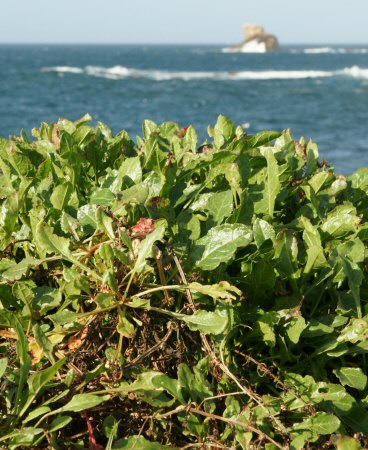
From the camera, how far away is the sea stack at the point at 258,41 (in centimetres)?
10819

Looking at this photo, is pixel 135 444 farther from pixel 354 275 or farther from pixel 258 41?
pixel 258 41

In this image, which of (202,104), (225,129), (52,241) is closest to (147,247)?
(52,241)

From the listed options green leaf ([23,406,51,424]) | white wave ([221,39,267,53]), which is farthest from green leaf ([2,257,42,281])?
white wave ([221,39,267,53])

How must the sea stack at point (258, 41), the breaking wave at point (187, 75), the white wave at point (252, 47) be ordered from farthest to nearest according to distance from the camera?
the white wave at point (252, 47) → the sea stack at point (258, 41) → the breaking wave at point (187, 75)

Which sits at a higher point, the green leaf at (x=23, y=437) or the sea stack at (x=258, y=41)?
the sea stack at (x=258, y=41)

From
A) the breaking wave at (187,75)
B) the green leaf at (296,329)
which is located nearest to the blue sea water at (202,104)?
the breaking wave at (187,75)

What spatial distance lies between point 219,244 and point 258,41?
113150mm

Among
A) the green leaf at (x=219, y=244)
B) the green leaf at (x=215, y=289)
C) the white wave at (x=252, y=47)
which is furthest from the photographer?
the white wave at (x=252, y=47)

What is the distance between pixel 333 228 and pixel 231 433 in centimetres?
58

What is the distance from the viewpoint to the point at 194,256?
1.43m

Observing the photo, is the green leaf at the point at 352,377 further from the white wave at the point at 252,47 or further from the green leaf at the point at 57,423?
the white wave at the point at 252,47

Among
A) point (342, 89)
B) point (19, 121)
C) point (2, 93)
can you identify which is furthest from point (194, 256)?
point (342, 89)

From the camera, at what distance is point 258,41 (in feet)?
360

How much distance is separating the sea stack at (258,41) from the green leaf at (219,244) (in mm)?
110853
